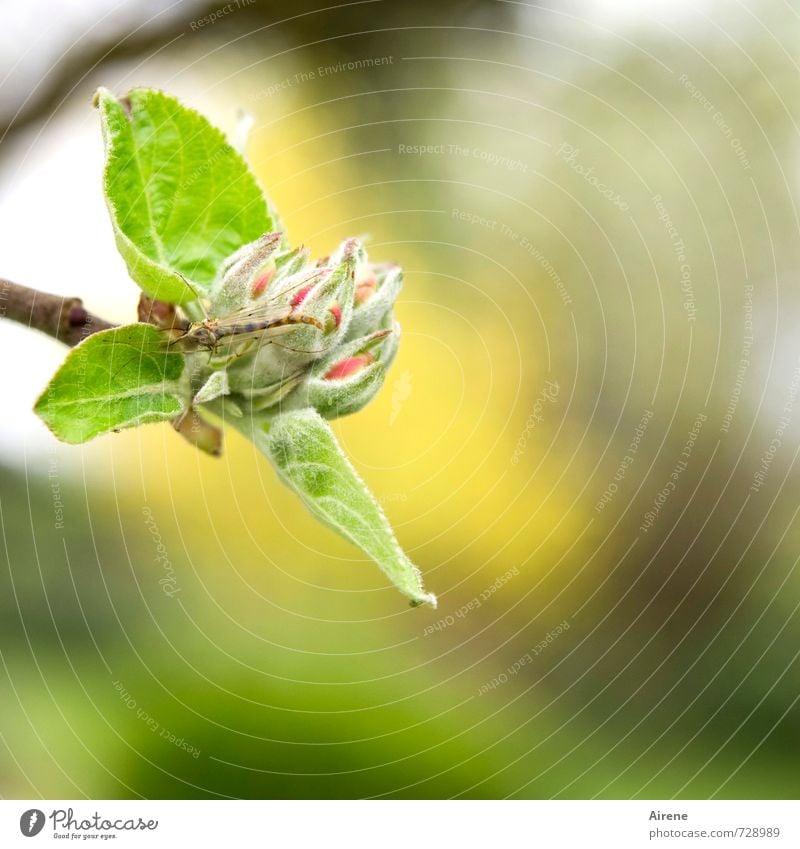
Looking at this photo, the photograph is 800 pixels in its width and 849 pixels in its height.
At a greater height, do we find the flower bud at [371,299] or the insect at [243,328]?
the flower bud at [371,299]

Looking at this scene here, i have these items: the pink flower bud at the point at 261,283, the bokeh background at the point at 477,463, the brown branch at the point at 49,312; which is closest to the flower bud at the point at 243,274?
the pink flower bud at the point at 261,283

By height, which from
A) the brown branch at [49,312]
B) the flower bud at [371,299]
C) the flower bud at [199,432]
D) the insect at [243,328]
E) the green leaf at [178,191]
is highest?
the green leaf at [178,191]

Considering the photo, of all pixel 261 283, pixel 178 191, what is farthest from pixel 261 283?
pixel 178 191

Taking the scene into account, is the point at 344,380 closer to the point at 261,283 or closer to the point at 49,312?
the point at 261,283

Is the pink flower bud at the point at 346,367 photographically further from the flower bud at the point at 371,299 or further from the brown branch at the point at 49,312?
the brown branch at the point at 49,312

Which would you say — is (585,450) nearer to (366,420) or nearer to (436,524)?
(436,524)

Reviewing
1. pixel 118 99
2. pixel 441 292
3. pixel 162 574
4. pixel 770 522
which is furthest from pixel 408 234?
pixel 118 99
